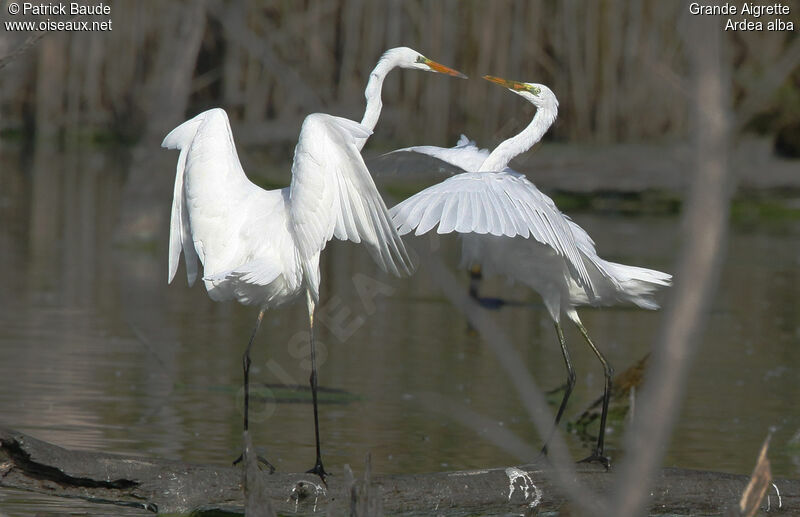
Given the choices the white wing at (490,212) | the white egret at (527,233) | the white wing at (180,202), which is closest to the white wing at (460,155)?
the white egret at (527,233)

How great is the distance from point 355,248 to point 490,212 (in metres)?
8.58

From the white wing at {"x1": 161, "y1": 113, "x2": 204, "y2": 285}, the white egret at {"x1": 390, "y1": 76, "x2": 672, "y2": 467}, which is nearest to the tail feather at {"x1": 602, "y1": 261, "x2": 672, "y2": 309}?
the white egret at {"x1": 390, "y1": 76, "x2": 672, "y2": 467}

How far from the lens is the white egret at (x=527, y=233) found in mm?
4156

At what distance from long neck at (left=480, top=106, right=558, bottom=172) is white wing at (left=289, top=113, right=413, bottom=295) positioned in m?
0.92

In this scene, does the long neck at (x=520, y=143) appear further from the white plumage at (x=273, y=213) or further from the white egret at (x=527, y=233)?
the white plumage at (x=273, y=213)

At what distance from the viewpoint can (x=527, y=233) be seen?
13.4 ft

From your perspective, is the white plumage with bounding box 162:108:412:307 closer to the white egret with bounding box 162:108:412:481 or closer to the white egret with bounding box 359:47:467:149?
the white egret with bounding box 162:108:412:481

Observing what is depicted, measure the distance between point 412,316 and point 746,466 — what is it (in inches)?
157

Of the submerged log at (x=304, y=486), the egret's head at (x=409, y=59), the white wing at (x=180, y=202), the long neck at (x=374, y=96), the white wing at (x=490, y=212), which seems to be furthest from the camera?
the egret's head at (x=409, y=59)

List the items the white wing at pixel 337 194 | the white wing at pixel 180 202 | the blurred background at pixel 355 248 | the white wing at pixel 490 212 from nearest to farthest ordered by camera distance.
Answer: the white wing at pixel 490 212 < the white wing at pixel 337 194 < the white wing at pixel 180 202 < the blurred background at pixel 355 248

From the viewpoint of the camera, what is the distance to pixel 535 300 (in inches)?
392

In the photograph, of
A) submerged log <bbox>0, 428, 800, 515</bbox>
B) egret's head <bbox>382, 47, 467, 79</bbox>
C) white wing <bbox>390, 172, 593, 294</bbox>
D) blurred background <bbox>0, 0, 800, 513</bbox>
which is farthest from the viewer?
blurred background <bbox>0, 0, 800, 513</bbox>

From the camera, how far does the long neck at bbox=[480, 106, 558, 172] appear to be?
202 inches

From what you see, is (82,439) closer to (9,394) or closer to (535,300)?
(9,394)
